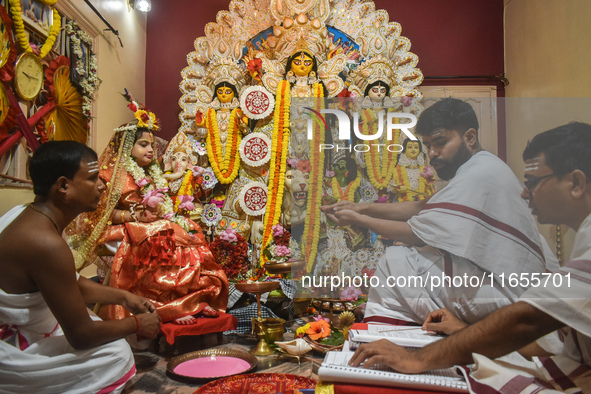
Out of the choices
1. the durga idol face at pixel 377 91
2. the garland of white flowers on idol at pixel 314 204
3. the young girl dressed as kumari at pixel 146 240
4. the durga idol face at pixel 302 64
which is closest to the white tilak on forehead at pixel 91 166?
the garland of white flowers on idol at pixel 314 204

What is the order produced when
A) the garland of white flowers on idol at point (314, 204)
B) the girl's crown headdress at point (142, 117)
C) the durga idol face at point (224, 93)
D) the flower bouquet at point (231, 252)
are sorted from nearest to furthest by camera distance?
the garland of white flowers on idol at point (314, 204) → the girl's crown headdress at point (142, 117) → the flower bouquet at point (231, 252) → the durga idol face at point (224, 93)

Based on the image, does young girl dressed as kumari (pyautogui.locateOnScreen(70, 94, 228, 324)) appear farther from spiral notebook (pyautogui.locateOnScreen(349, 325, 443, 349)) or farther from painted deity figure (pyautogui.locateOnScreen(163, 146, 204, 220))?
spiral notebook (pyautogui.locateOnScreen(349, 325, 443, 349))

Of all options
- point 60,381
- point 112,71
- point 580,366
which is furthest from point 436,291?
point 112,71

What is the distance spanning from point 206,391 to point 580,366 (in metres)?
1.72

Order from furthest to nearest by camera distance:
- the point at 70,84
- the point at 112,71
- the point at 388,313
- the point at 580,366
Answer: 1. the point at 112,71
2. the point at 70,84
3. the point at 388,313
4. the point at 580,366

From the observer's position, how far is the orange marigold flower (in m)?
3.21

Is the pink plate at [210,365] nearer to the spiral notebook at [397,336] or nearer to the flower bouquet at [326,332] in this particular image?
the flower bouquet at [326,332]

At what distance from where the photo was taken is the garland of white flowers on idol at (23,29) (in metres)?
3.00

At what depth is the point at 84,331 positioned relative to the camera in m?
2.01

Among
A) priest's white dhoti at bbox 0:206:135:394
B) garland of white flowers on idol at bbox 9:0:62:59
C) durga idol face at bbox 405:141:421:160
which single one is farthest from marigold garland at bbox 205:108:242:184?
durga idol face at bbox 405:141:421:160

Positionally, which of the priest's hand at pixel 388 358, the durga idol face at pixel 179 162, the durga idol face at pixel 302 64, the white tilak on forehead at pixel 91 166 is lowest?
the priest's hand at pixel 388 358

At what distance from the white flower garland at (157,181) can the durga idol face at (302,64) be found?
81.6 inches

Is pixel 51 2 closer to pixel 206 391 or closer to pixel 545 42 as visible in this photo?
pixel 206 391

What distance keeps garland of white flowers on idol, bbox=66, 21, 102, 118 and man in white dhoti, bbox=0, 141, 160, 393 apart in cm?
221
